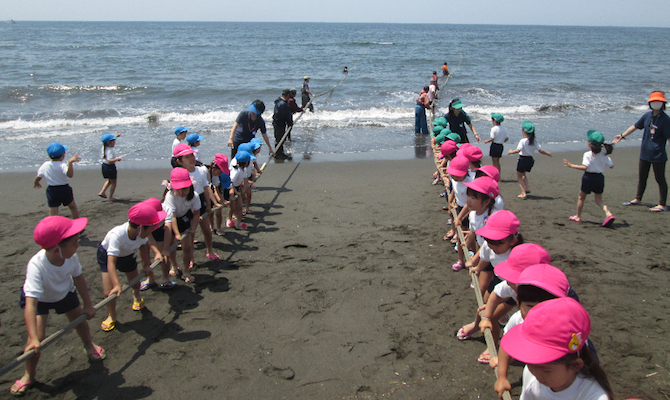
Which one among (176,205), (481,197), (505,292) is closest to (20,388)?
(176,205)

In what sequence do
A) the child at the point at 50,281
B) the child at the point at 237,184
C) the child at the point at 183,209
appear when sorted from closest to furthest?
1. the child at the point at 50,281
2. the child at the point at 183,209
3. the child at the point at 237,184

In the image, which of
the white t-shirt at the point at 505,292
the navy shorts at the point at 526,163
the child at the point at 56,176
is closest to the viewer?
the white t-shirt at the point at 505,292

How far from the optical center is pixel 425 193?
28.2 ft

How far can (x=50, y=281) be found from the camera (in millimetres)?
3402

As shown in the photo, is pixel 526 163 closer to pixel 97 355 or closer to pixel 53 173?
pixel 97 355

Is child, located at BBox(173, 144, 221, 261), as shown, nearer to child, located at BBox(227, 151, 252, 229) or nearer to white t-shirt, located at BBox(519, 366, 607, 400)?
child, located at BBox(227, 151, 252, 229)

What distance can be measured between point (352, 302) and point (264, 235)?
242cm

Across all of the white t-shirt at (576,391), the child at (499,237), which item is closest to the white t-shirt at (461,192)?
the child at (499,237)

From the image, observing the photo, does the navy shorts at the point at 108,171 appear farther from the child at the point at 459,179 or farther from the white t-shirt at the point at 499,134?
the white t-shirt at the point at 499,134

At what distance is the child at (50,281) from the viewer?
3.22 metres

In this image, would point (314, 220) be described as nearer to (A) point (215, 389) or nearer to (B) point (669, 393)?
(A) point (215, 389)

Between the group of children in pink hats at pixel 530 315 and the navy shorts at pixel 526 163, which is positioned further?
the navy shorts at pixel 526 163

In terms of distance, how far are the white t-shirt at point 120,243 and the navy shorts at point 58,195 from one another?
9.82 feet

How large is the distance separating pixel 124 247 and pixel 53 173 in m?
3.19
